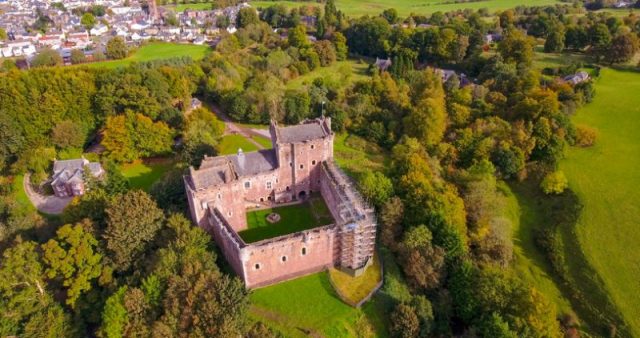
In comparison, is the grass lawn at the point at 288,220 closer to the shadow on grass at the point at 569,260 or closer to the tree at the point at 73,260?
the tree at the point at 73,260

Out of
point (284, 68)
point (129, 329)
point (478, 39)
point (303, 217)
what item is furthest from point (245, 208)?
point (478, 39)

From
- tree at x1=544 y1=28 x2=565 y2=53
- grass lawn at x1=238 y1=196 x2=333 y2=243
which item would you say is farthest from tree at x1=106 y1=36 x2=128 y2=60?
tree at x1=544 y1=28 x2=565 y2=53

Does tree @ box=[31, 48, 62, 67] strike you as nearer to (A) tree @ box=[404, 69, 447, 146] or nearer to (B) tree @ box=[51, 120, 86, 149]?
(B) tree @ box=[51, 120, 86, 149]

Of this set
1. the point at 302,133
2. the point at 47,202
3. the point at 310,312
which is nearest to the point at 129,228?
the point at 310,312

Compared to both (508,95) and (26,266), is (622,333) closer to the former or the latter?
(508,95)

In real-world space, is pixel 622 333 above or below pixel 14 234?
below
